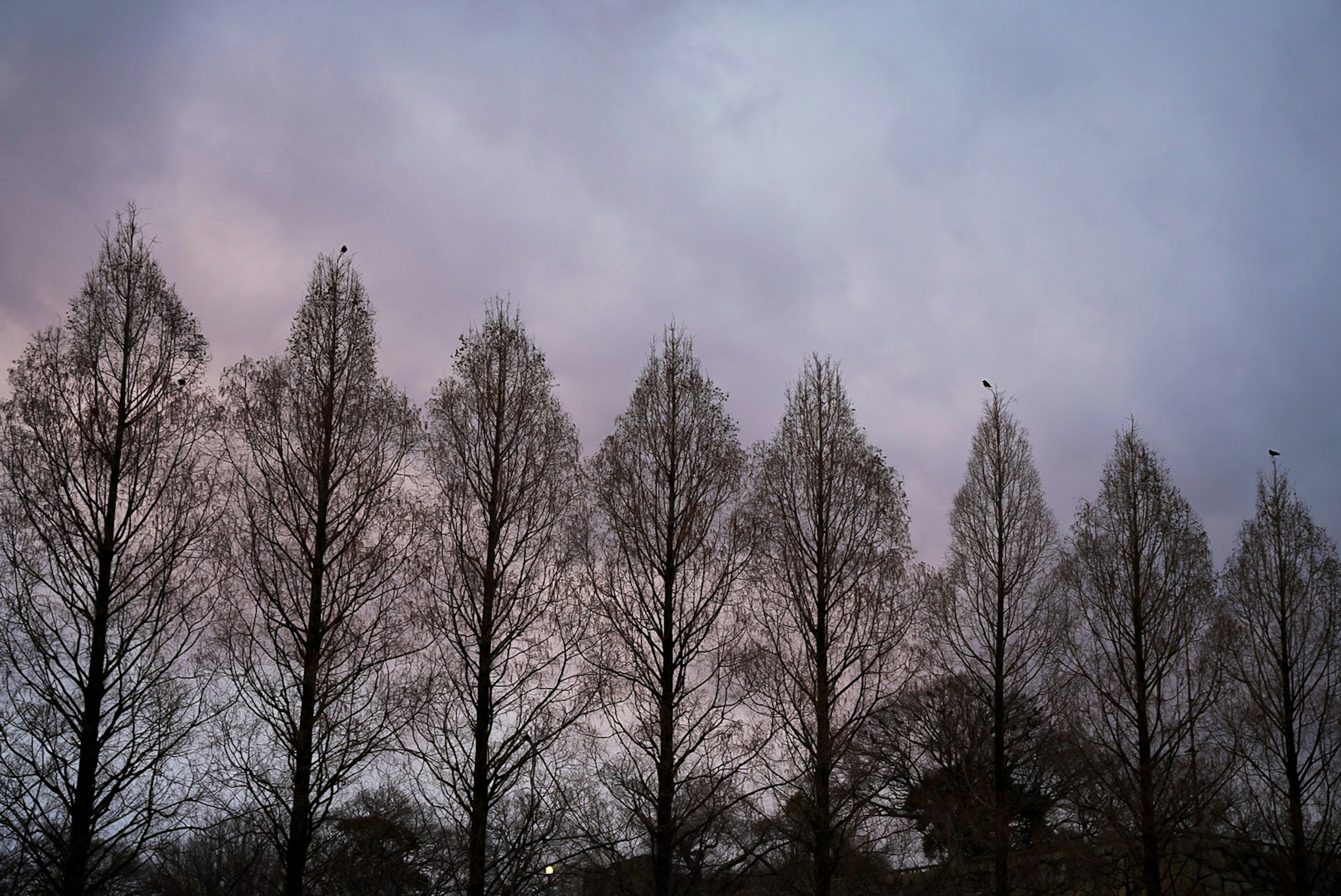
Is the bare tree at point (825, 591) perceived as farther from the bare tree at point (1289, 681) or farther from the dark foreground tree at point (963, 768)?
the bare tree at point (1289, 681)

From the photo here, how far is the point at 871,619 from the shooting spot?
14125mm

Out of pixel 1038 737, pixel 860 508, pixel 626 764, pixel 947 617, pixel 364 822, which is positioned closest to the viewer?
pixel 626 764

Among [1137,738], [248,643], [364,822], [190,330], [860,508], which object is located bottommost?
[364,822]

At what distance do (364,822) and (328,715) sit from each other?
13.8 metres

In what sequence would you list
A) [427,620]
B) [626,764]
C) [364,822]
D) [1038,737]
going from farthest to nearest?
[1038,737] → [364,822] → [626,764] → [427,620]

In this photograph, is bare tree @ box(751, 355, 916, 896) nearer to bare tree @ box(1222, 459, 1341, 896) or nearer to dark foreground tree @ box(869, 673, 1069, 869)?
dark foreground tree @ box(869, 673, 1069, 869)

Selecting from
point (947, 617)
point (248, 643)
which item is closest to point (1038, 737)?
point (947, 617)

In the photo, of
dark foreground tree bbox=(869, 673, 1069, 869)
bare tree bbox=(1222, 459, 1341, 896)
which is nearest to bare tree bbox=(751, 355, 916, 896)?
dark foreground tree bbox=(869, 673, 1069, 869)

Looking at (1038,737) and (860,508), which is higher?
(860,508)

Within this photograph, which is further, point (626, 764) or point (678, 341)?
point (678, 341)

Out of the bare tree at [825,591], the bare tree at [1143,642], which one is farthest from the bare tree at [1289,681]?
the bare tree at [825,591]

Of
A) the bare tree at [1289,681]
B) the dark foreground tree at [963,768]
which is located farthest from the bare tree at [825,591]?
the bare tree at [1289,681]

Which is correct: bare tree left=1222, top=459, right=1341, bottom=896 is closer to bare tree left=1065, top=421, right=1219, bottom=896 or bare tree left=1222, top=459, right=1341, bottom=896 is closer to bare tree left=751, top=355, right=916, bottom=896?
bare tree left=1065, top=421, right=1219, bottom=896

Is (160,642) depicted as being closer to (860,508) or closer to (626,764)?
(626,764)
